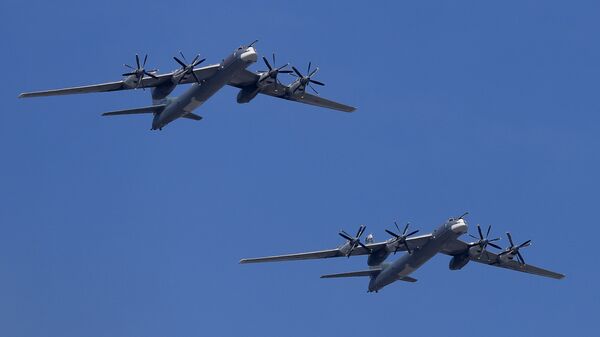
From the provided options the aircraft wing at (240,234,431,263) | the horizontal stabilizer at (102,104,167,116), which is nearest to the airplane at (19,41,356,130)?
the horizontal stabilizer at (102,104,167,116)

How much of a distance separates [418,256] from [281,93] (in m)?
17.8

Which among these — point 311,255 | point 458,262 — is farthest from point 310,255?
point 458,262

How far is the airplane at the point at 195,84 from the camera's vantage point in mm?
108812

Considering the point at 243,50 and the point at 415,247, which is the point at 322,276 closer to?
the point at 415,247

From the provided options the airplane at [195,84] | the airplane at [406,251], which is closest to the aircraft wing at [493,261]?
the airplane at [406,251]

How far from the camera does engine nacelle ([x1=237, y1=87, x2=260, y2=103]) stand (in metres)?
115

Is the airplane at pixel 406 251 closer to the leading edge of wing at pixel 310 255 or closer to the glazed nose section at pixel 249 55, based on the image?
the leading edge of wing at pixel 310 255

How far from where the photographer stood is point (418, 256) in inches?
4491

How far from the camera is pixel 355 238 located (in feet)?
380

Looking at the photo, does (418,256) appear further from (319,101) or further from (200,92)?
(200,92)

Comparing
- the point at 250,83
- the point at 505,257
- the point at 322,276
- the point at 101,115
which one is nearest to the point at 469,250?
the point at 505,257

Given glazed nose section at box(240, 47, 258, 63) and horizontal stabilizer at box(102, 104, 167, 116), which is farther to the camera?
horizontal stabilizer at box(102, 104, 167, 116)

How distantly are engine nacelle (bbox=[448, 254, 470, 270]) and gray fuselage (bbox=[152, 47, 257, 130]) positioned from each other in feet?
89.9

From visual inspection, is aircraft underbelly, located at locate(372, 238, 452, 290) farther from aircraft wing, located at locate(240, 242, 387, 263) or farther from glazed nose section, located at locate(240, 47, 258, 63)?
glazed nose section, located at locate(240, 47, 258, 63)
